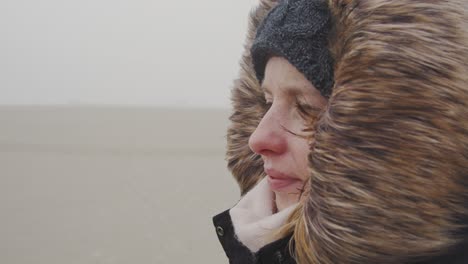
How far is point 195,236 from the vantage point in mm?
4273

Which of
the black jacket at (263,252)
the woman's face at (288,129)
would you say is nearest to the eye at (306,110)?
the woman's face at (288,129)

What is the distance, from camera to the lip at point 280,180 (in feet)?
Answer: 2.72

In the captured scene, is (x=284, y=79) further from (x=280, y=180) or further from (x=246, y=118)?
(x=246, y=118)

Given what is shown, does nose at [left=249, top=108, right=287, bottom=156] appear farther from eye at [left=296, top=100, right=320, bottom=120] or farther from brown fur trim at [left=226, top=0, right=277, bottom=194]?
brown fur trim at [left=226, top=0, right=277, bottom=194]

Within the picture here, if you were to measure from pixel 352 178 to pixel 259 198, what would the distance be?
13.4 inches

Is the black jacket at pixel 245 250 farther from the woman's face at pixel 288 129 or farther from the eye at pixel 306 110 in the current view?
the eye at pixel 306 110

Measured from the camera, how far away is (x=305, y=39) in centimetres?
77

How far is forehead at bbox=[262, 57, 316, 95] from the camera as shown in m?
0.79

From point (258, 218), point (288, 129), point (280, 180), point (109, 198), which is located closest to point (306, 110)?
point (288, 129)

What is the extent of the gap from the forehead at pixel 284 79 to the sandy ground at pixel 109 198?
3.16 m

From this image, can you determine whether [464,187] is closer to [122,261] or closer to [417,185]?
[417,185]

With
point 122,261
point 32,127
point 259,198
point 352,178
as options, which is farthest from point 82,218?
point 32,127

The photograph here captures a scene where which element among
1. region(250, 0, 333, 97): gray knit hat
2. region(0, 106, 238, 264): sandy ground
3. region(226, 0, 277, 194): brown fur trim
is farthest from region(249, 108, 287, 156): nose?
region(0, 106, 238, 264): sandy ground

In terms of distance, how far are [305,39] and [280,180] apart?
274 millimetres
